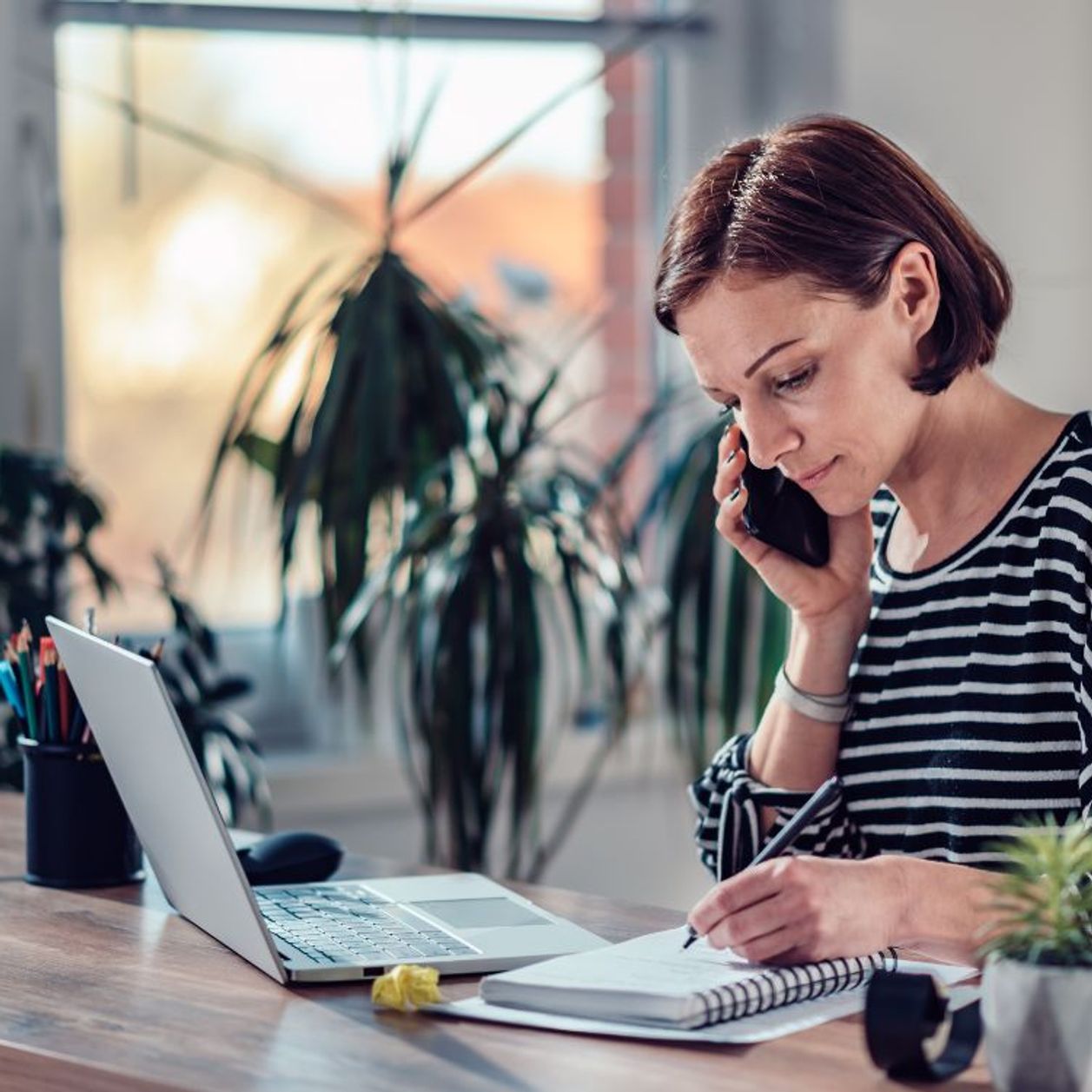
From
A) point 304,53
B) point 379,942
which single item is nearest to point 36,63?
point 304,53

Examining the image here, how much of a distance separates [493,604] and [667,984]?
4.58 feet

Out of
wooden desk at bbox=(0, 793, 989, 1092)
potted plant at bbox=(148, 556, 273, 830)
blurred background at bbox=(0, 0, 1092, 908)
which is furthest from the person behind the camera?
blurred background at bbox=(0, 0, 1092, 908)

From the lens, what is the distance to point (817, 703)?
1.73 m

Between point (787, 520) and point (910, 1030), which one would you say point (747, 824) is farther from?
point (910, 1030)

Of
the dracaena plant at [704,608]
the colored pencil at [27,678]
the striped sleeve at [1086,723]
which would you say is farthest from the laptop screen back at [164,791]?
the dracaena plant at [704,608]

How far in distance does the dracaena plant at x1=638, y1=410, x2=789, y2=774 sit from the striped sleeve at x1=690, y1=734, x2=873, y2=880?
91 cm

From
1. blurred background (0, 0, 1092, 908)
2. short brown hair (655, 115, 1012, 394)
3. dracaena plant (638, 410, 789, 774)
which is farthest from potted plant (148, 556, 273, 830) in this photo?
short brown hair (655, 115, 1012, 394)

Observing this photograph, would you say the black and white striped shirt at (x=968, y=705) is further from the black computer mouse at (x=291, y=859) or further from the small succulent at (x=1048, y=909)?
the small succulent at (x=1048, y=909)

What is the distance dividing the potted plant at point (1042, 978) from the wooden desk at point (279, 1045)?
0.07 meters

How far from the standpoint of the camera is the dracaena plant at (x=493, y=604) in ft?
8.43

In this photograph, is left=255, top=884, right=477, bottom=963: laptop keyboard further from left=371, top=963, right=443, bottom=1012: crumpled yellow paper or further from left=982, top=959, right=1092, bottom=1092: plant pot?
left=982, top=959, right=1092, bottom=1092: plant pot

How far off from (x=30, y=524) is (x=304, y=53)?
93 centimetres

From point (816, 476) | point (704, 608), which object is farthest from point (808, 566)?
point (704, 608)

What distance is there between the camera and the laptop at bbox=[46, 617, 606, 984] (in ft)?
4.28
